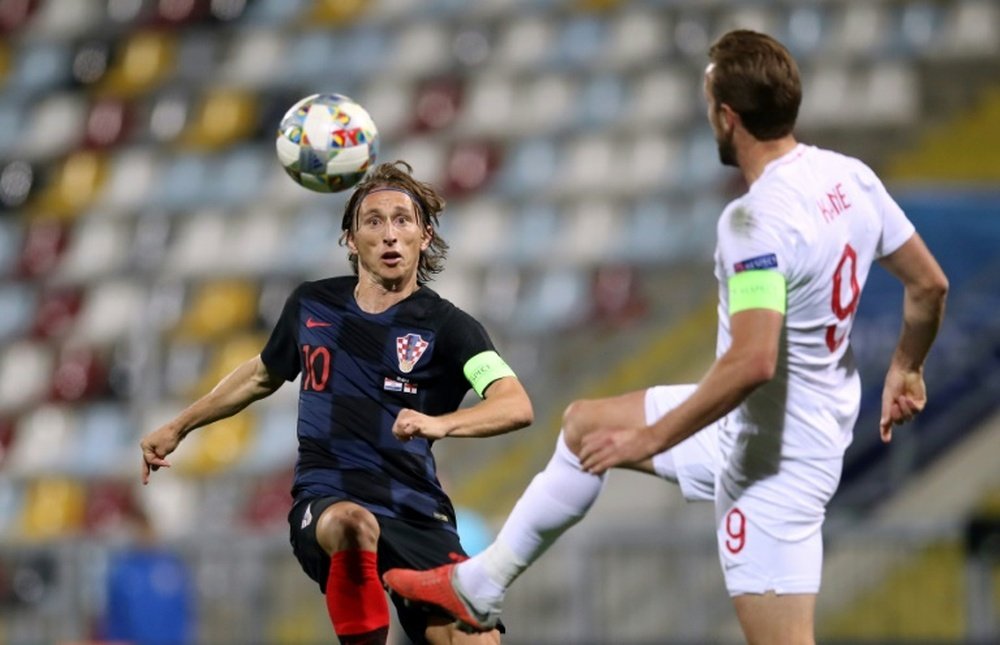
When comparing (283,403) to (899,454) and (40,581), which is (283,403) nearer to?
(40,581)

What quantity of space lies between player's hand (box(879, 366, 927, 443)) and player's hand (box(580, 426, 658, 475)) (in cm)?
90

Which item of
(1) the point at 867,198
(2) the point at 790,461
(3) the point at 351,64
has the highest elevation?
(3) the point at 351,64

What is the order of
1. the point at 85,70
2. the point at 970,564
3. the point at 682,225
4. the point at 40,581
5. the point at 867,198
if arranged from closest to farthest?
the point at 867,198 → the point at 970,564 → the point at 40,581 → the point at 682,225 → the point at 85,70

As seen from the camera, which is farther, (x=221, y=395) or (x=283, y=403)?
(x=283, y=403)

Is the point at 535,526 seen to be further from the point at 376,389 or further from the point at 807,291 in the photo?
the point at 807,291

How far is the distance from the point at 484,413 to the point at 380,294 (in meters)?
0.61

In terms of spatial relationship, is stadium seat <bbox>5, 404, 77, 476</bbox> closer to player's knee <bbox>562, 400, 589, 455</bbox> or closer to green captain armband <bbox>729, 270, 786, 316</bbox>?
player's knee <bbox>562, 400, 589, 455</bbox>

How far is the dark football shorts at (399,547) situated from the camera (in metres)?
5.33

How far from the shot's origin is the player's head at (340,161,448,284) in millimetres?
5351

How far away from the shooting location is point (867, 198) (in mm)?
4891

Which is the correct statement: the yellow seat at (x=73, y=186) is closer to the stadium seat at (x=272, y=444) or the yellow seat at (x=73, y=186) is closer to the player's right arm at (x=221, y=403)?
the stadium seat at (x=272, y=444)

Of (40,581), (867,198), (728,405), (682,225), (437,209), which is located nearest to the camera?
(728,405)

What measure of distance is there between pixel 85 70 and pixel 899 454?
7.88 meters

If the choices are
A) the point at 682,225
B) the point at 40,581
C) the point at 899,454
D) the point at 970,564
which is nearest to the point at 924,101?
the point at 682,225
